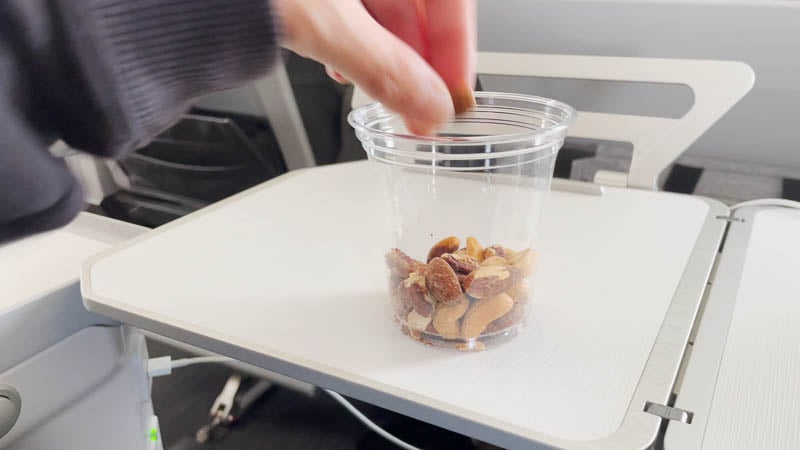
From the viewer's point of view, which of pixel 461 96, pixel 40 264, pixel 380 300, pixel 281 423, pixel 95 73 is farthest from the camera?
pixel 281 423

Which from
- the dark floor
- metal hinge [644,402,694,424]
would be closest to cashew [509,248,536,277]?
metal hinge [644,402,694,424]

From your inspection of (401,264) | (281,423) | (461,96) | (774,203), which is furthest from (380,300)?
(281,423)

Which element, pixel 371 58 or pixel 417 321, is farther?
pixel 417 321

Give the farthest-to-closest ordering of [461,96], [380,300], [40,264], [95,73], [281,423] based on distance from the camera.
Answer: [281,423]
[40,264]
[380,300]
[461,96]
[95,73]

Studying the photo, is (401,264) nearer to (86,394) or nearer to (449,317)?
(449,317)

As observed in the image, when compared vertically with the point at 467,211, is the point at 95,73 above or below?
above

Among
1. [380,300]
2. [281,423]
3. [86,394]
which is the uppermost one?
[380,300]
